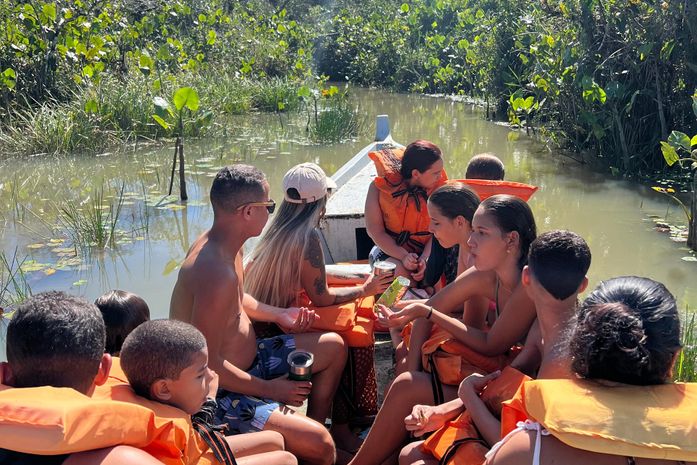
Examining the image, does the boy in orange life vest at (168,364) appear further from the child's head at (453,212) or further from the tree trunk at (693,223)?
the tree trunk at (693,223)

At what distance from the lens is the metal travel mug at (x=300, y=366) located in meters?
2.92

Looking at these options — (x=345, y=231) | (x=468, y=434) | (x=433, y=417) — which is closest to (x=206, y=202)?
(x=345, y=231)

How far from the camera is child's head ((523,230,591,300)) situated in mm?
2338

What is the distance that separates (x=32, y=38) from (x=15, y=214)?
4345 mm

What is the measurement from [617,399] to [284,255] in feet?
6.42

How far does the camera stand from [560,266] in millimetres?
2344

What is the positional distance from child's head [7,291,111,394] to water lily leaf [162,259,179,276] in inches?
178

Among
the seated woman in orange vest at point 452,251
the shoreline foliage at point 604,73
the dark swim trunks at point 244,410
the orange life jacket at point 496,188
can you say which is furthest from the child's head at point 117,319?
the shoreline foliage at point 604,73

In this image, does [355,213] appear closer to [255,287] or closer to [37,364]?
[255,287]

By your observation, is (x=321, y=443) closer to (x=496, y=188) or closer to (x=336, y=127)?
(x=496, y=188)

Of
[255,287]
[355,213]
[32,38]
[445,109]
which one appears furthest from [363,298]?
[445,109]

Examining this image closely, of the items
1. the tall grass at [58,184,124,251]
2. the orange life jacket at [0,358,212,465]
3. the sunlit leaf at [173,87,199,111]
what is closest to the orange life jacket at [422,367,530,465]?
the orange life jacket at [0,358,212,465]

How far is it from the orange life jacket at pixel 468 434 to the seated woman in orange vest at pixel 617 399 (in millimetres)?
499

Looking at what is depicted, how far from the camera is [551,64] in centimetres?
975
